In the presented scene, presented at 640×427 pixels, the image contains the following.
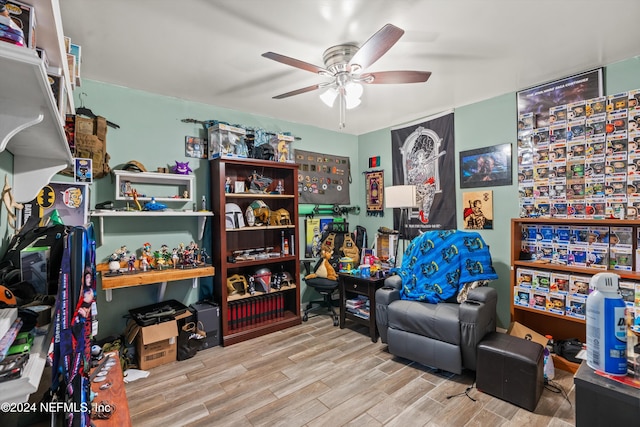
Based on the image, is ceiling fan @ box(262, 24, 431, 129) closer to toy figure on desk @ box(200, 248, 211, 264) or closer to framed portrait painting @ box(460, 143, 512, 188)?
framed portrait painting @ box(460, 143, 512, 188)

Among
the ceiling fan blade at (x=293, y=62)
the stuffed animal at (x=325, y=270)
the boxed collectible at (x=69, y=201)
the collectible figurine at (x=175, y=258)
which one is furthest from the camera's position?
the stuffed animal at (x=325, y=270)

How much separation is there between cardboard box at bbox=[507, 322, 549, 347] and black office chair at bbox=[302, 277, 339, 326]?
1825 millimetres

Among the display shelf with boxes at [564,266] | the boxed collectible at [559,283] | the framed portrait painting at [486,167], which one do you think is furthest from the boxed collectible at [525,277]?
the framed portrait painting at [486,167]

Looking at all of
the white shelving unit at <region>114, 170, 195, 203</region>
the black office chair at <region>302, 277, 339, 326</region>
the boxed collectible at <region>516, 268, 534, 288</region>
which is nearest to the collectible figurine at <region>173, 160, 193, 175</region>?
the white shelving unit at <region>114, 170, 195, 203</region>

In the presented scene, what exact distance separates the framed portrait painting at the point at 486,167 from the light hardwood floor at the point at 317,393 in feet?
6.16

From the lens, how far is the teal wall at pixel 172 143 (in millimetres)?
2844

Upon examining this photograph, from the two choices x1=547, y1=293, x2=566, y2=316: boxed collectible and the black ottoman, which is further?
x1=547, y1=293, x2=566, y2=316: boxed collectible

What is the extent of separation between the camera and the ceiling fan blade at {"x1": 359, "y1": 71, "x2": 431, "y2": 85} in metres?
2.07

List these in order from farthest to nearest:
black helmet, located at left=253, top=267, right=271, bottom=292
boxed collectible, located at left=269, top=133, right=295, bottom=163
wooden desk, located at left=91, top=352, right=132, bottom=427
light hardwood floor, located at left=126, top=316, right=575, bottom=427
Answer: boxed collectible, located at left=269, top=133, right=295, bottom=163
black helmet, located at left=253, top=267, right=271, bottom=292
light hardwood floor, located at left=126, top=316, right=575, bottom=427
wooden desk, located at left=91, top=352, right=132, bottom=427

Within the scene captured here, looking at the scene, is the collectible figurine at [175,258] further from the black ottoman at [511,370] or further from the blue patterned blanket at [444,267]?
the black ottoman at [511,370]

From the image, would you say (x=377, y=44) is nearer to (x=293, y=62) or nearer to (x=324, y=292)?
(x=293, y=62)

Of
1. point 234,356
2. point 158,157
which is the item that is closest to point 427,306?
point 234,356

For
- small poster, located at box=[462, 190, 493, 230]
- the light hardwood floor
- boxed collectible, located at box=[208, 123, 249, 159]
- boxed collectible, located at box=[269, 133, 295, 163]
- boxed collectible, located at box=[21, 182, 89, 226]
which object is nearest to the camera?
the light hardwood floor

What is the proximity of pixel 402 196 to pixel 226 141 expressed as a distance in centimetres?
210
